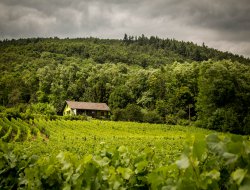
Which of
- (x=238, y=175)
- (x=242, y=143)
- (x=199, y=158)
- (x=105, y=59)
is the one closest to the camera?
(x=238, y=175)

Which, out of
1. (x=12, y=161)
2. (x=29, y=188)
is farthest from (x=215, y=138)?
(x=12, y=161)

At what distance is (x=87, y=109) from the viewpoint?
88688 millimetres

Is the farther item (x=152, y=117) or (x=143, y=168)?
(x=152, y=117)

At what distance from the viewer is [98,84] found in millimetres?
94312

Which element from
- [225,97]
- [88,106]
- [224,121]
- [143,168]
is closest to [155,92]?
[88,106]

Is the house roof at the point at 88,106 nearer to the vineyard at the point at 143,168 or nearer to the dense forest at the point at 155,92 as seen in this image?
the dense forest at the point at 155,92

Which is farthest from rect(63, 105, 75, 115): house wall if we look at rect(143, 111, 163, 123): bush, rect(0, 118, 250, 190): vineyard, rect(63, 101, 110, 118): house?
rect(0, 118, 250, 190): vineyard

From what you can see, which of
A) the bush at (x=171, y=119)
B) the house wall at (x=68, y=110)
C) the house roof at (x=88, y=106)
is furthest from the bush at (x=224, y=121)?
the house wall at (x=68, y=110)

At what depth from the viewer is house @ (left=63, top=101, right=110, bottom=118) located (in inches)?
3450

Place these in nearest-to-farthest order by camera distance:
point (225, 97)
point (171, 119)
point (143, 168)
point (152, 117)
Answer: point (143, 168) → point (225, 97) → point (152, 117) → point (171, 119)

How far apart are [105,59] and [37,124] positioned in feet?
Answer: 435

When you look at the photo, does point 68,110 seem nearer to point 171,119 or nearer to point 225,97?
point 171,119

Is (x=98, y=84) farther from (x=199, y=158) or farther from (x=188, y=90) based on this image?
(x=199, y=158)

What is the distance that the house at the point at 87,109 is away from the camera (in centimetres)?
8762
